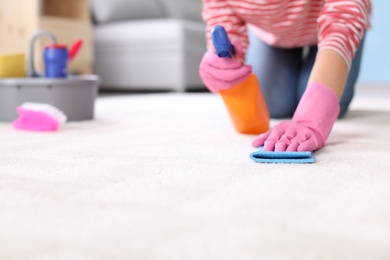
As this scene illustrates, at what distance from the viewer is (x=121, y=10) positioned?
9.47 feet

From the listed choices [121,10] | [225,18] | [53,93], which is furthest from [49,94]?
[121,10]

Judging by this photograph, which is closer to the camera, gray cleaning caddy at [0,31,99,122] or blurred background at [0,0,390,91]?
gray cleaning caddy at [0,31,99,122]

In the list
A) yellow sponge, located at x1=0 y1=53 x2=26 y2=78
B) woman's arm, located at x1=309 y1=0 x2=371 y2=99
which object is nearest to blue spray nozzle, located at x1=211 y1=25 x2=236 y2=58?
woman's arm, located at x1=309 y1=0 x2=371 y2=99

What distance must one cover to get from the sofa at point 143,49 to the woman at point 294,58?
1177 millimetres

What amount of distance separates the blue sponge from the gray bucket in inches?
28.6

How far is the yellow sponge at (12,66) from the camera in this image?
1.45 meters

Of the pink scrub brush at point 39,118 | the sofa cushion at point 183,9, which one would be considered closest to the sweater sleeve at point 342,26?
the pink scrub brush at point 39,118

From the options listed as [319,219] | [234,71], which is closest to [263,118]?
[234,71]

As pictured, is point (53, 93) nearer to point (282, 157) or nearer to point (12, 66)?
point (12, 66)

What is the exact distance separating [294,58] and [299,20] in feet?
1.07

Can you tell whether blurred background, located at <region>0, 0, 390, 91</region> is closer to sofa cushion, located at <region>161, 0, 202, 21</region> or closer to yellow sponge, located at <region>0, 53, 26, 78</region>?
sofa cushion, located at <region>161, 0, 202, 21</region>

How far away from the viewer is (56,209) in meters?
0.56

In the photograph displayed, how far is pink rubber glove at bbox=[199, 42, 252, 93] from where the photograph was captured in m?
1.03

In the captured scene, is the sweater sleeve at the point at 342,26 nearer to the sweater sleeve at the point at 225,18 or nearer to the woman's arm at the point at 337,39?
the woman's arm at the point at 337,39
